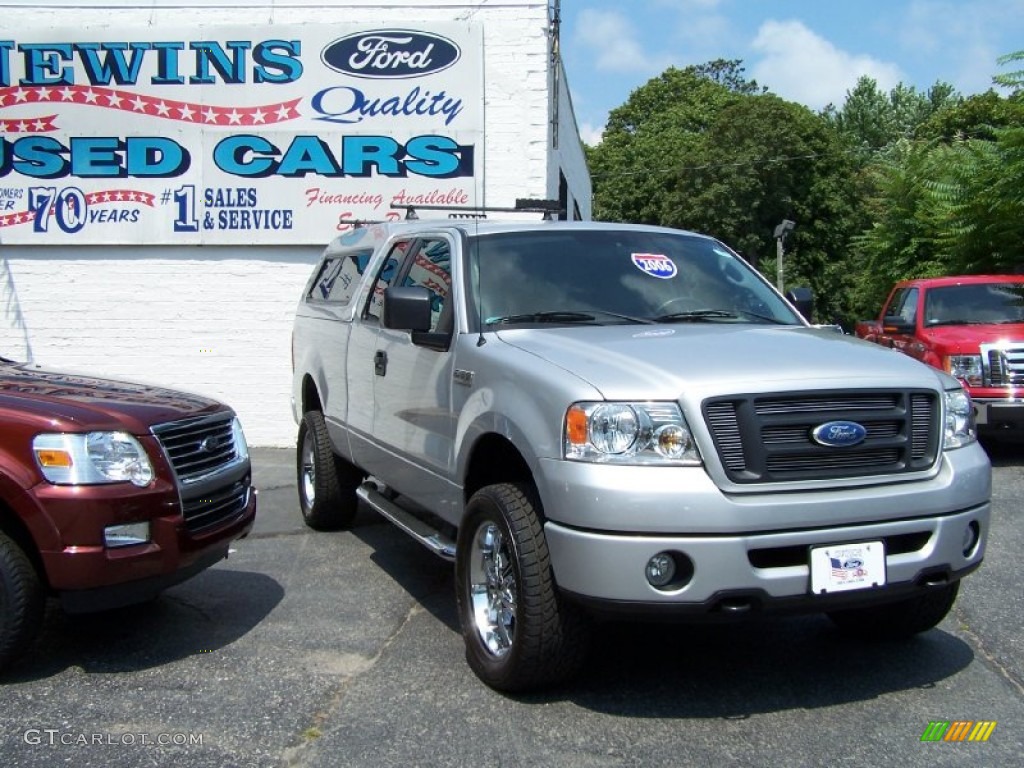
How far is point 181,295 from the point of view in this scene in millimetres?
11133

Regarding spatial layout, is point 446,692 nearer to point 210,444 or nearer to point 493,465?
point 493,465

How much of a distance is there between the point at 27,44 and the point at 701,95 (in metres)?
49.4

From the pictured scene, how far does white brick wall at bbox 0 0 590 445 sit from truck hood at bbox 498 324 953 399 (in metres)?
6.63

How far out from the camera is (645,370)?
3908 mm

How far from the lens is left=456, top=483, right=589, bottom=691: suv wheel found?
3.92 metres

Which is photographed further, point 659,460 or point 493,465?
point 493,465

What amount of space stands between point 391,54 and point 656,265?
21.6 feet

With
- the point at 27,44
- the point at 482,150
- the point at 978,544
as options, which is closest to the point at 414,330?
the point at 978,544

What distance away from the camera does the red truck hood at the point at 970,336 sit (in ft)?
32.4

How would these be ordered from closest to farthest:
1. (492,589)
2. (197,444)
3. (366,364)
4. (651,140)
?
(492,589)
(197,444)
(366,364)
(651,140)

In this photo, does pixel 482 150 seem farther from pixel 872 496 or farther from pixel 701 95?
pixel 701 95

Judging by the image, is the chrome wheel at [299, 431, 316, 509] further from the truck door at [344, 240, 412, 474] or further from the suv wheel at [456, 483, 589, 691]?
the suv wheel at [456, 483, 589, 691]

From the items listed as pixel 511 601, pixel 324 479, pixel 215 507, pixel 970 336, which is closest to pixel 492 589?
pixel 511 601

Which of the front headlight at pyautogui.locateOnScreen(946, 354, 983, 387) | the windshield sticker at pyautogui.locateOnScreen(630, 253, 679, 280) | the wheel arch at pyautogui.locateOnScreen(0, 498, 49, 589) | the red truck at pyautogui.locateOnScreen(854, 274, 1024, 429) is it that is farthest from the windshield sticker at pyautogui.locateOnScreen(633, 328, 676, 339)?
the front headlight at pyautogui.locateOnScreen(946, 354, 983, 387)
